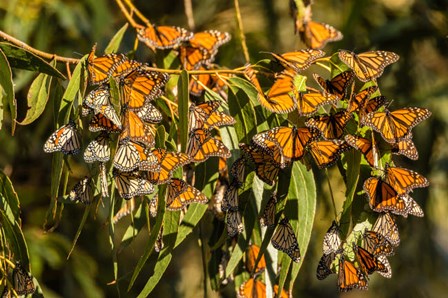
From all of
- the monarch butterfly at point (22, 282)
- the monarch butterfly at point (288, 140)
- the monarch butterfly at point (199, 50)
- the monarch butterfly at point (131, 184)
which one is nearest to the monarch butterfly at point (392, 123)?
the monarch butterfly at point (288, 140)

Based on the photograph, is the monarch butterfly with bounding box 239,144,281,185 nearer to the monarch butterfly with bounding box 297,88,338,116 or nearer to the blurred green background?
the monarch butterfly with bounding box 297,88,338,116

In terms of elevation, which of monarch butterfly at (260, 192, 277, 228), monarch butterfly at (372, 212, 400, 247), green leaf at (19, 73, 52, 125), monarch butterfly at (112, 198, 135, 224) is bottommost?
monarch butterfly at (372, 212, 400, 247)

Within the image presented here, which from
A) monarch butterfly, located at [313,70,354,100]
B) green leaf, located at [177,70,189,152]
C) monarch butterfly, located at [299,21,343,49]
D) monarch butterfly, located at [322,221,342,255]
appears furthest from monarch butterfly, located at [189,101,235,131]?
monarch butterfly, located at [299,21,343,49]

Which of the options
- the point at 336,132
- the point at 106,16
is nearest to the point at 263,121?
the point at 336,132

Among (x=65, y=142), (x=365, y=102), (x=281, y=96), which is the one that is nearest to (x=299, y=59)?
(x=281, y=96)

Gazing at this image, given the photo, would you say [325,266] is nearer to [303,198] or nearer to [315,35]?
[303,198]

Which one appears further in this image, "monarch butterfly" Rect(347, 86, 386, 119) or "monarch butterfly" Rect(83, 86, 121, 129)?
"monarch butterfly" Rect(347, 86, 386, 119)
